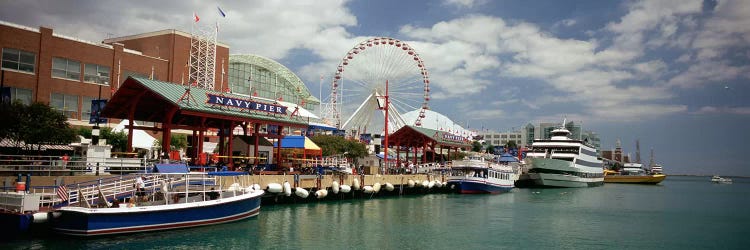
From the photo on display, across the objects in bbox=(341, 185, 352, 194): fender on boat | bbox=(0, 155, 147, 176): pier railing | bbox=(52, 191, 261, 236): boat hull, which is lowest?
bbox=(52, 191, 261, 236): boat hull

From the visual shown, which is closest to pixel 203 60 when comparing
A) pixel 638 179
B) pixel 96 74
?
pixel 96 74

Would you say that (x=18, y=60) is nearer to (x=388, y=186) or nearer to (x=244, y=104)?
(x=244, y=104)

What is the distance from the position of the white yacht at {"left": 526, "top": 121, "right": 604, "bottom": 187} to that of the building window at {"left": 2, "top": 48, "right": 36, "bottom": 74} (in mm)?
66852

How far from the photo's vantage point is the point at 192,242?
25.7 meters

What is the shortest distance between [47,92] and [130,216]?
43.3 m

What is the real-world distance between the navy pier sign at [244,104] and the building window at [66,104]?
29675 mm

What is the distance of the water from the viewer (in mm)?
26219

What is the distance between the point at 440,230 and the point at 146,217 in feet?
53.1

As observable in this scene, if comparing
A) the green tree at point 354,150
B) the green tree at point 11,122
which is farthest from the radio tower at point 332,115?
the green tree at point 11,122

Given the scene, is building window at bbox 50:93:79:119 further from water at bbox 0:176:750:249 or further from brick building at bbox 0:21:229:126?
water at bbox 0:176:750:249

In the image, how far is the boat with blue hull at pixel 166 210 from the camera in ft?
80.0

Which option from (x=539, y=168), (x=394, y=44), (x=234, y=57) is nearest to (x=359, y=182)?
(x=394, y=44)

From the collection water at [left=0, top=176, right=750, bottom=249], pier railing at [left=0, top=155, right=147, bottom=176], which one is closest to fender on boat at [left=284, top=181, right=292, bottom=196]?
water at [left=0, top=176, right=750, bottom=249]

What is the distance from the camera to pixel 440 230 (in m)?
33.2
